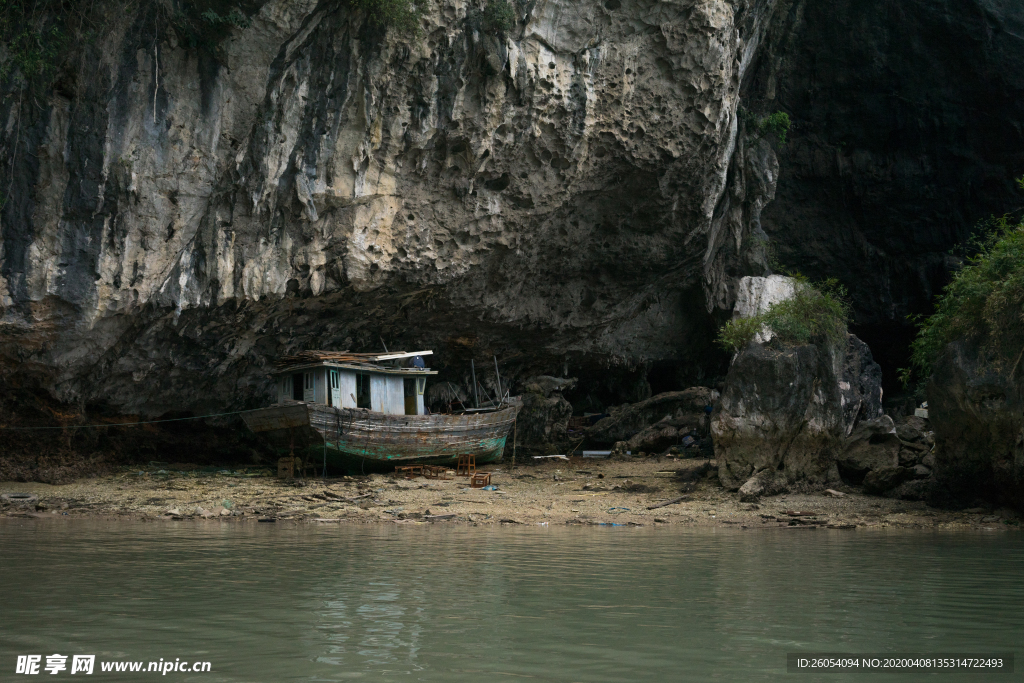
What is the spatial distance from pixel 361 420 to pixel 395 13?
8507 millimetres

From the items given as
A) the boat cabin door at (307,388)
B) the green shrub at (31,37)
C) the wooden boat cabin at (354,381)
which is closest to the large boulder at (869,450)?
the wooden boat cabin at (354,381)

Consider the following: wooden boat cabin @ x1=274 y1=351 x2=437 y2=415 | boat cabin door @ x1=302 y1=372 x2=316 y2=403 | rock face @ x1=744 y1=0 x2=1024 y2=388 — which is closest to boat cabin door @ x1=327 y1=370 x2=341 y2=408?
wooden boat cabin @ x1=274 y1=351 x2=437 y2=415

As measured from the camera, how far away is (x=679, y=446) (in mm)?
21188

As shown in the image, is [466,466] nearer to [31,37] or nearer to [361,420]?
[361,420]

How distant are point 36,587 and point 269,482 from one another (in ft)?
32.5

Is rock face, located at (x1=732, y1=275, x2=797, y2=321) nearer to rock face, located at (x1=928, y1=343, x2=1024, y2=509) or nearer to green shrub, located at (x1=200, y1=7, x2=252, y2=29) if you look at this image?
rock face, located at (x1=928, y1=343, x2=1024, y2=509)

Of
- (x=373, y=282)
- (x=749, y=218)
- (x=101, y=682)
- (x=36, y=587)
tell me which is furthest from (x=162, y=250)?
(x=749, y=218)

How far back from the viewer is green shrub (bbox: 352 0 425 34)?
16.5 meters

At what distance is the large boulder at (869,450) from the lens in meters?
14.4

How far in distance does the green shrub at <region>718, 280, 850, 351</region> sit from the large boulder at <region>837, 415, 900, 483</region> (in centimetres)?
171

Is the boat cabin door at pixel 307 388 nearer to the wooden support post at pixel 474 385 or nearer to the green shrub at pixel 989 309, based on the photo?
the wooden support post at pixel 474 385

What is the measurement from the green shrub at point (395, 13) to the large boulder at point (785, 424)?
9.76 metres

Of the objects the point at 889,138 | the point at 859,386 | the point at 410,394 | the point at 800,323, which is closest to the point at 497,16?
the point at 410,394

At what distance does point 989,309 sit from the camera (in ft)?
41.0
